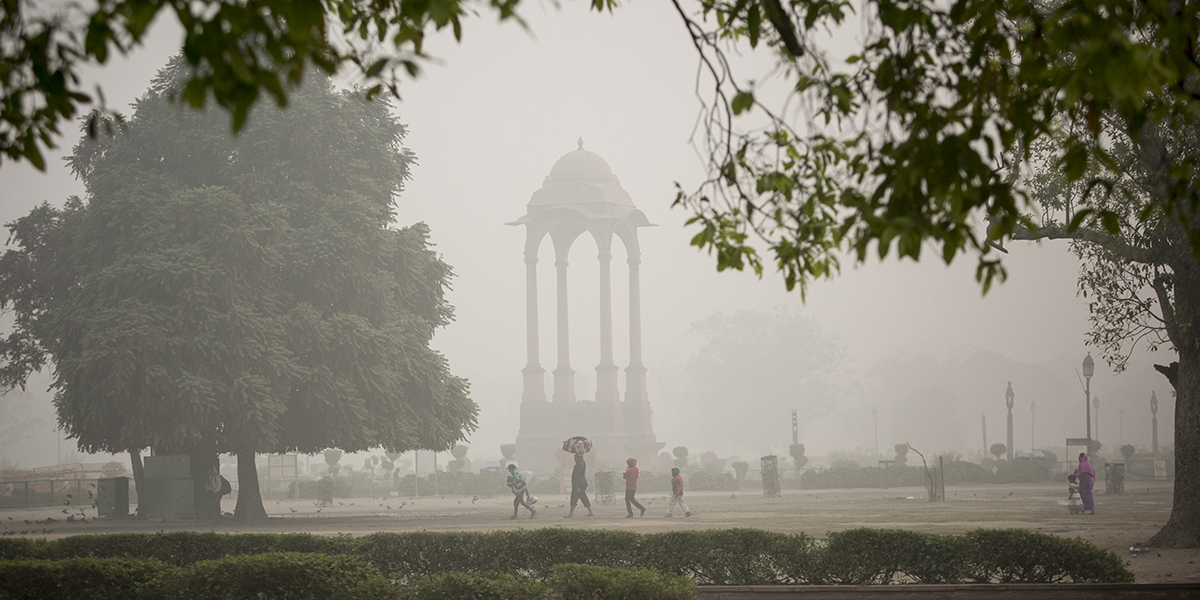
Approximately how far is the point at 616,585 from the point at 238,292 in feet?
62.2

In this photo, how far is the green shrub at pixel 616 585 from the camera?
9156 millimetres

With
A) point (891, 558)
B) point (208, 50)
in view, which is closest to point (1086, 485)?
point (891, 558)

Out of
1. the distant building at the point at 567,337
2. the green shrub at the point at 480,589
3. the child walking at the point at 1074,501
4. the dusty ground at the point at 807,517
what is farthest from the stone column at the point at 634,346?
the green shrub at the point at 480,589

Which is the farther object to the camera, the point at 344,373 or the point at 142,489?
the point at 142,489

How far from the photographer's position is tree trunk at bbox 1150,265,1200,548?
15773 millimetres

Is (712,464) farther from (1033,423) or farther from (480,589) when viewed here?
(480,589)

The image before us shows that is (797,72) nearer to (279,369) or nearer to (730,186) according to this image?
(730,186)

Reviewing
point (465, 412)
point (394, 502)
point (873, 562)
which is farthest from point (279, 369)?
point (873, 562)

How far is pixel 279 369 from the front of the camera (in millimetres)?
25328

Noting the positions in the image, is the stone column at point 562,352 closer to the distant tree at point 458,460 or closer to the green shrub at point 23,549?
the distant tree at point 458,460

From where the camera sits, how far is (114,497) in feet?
99.6

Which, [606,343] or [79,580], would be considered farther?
[606,343]

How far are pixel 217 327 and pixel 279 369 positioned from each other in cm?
182

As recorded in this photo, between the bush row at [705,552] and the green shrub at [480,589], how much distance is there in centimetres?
104
